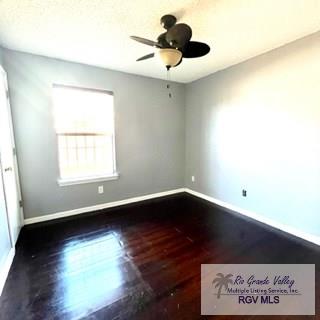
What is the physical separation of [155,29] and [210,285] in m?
2.57

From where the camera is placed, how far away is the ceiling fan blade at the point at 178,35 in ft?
5.47

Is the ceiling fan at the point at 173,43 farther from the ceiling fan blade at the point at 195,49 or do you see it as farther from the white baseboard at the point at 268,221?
the white baseboard at the point at 268,221

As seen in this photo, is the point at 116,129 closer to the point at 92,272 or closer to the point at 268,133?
the point at 92,272

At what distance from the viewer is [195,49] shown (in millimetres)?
1904

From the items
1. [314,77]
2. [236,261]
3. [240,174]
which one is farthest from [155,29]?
[236,261]

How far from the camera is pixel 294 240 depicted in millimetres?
2377

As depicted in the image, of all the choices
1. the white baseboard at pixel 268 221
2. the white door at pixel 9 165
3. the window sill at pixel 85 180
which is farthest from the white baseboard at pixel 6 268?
the white baseboard at pixel 268 221

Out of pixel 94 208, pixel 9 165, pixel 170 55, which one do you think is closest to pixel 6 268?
pixel 9 165

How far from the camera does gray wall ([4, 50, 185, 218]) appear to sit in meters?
2.72

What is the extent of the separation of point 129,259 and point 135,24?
2438 millimetres

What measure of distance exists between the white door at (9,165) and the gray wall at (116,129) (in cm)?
14

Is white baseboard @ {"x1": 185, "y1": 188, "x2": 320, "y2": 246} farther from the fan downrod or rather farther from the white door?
the white door

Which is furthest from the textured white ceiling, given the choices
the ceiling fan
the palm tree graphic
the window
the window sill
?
the palm tree graphic

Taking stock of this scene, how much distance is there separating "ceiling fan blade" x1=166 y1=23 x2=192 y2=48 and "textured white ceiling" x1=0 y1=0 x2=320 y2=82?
0.22 metres
